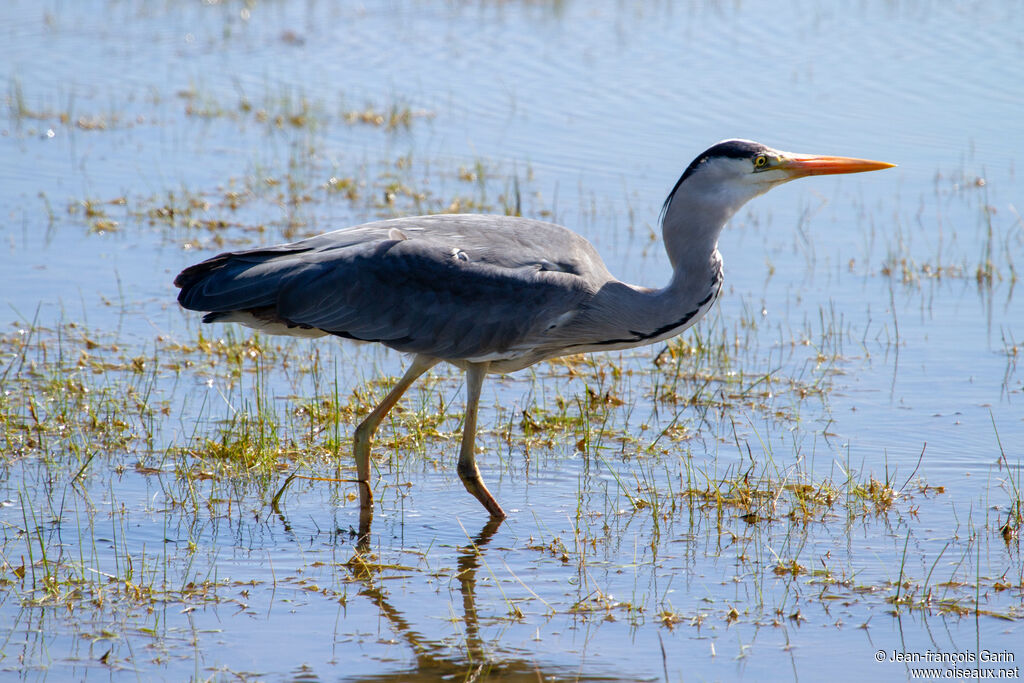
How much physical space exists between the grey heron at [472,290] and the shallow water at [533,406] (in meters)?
0.62

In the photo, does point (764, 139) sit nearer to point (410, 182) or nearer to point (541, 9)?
point (410, 182)

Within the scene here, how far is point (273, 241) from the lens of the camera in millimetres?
9305

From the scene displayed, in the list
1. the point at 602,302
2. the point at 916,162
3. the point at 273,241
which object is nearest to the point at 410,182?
the point at 273,241

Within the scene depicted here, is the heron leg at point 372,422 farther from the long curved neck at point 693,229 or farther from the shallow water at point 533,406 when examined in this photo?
the long curved neck at point 693,229

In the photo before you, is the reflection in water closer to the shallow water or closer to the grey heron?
the shallow water

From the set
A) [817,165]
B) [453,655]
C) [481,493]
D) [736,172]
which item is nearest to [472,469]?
[481,493]

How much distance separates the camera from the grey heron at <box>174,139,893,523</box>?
5785 millimetres

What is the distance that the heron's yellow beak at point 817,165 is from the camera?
20.0 ft

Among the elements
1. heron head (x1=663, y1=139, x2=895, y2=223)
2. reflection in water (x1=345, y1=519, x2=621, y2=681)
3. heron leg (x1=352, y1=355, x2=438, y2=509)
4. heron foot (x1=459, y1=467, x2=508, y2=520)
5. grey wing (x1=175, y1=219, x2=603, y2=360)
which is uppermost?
heron head (x1=663, y1=139, x2=895, y2=223)

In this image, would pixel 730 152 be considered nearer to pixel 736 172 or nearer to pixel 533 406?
pixel 736 172

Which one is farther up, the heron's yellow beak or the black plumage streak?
the black plumage streak

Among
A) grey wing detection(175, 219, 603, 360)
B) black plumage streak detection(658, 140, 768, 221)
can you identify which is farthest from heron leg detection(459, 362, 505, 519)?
black plumage streak detection(658, 140, 768, 221)

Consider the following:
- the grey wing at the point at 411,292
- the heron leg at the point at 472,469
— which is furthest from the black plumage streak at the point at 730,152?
the heron leg at the point at 472,469

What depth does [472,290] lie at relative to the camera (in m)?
5.81
